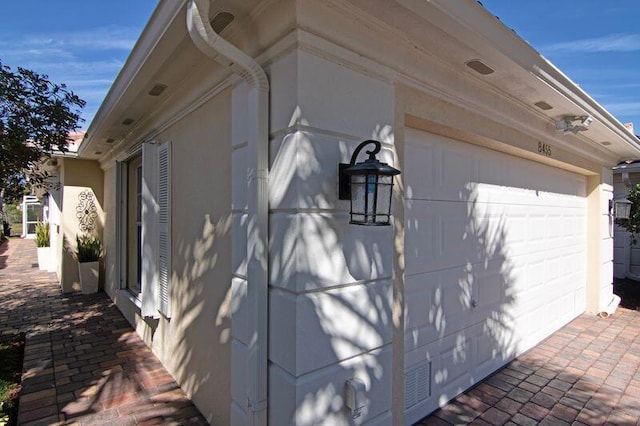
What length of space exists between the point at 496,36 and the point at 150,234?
3719 millimetres

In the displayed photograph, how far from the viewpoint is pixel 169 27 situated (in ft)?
7.27

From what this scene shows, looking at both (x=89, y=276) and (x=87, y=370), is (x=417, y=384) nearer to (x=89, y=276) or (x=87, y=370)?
(x=87, y=370)

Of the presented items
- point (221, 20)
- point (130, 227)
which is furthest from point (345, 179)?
point (130, 227)

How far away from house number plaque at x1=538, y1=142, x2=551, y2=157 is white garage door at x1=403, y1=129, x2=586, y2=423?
0.70ft

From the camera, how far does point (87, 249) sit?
7.48 m

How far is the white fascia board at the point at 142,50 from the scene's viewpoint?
213cm

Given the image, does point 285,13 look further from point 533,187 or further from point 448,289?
point 533,187

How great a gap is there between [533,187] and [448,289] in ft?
7.83

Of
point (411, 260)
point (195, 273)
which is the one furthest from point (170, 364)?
point (411, 260)

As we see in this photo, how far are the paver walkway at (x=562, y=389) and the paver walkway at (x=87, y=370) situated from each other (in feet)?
7.99

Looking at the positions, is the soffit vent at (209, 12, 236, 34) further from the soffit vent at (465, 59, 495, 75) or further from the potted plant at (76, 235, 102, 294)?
the potted plant at (76, 235, 102, 294)

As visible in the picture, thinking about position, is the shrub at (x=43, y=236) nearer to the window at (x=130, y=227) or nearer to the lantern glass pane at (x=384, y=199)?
the window at (x=130, y=227)

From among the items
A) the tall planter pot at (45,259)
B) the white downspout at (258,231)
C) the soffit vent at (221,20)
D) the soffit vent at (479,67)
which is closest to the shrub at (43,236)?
the tall planter pot at (45,259)

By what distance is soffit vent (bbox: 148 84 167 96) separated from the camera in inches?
129
